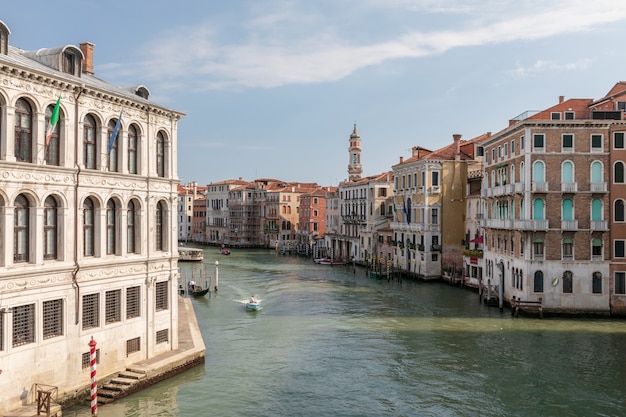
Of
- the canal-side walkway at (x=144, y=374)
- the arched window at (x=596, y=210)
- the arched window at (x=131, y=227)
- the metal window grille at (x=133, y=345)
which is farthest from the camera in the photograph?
the arched window at (x=596, y=210)

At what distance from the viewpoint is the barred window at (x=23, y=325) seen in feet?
42.9

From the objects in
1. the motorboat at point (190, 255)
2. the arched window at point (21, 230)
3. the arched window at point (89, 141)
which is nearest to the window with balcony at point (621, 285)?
the arched window at point (89, 141)

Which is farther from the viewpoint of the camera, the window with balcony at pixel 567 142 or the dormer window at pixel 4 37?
the window with balcony at pixel 567 142

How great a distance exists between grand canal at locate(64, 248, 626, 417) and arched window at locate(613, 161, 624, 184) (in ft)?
22.7

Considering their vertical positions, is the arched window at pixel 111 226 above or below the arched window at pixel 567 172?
below

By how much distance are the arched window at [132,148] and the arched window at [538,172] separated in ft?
66.6

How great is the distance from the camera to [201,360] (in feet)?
62.3

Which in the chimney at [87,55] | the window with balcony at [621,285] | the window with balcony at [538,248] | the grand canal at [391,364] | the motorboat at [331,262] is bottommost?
the grand canal at [391,364]

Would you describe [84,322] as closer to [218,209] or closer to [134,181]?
[134,181]

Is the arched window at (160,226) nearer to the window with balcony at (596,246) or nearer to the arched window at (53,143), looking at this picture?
the arched window at (53,143)

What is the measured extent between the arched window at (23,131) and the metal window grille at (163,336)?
22.3 ft

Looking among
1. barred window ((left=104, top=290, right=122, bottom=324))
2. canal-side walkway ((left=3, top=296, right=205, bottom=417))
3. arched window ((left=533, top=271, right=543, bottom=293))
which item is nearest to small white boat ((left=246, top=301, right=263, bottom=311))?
canal-side walkway ((left=3, top=296, right=205, bottom=417))

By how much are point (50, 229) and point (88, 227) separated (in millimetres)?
1241

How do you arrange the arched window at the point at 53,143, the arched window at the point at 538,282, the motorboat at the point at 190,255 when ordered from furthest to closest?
the motorboat at the point at 190,255 < the arched window at the point at 538,282 < the arched window at the point at 53,143
